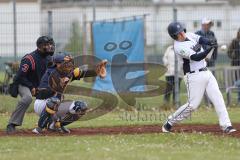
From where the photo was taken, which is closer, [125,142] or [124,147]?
[124,147]

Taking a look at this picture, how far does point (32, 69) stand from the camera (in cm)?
1328

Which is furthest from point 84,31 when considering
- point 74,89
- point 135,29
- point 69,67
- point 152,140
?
point 152,140

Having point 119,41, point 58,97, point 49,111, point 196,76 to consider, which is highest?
point 119,41

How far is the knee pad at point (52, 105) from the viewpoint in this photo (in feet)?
41.9

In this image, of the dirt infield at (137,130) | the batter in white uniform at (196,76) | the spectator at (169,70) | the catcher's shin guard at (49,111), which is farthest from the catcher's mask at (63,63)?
the spectator at (169,70)

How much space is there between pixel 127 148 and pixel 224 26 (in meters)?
11.4

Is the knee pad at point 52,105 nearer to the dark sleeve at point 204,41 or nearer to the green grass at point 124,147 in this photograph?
the green grass at point 124,147

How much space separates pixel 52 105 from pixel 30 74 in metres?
0.99

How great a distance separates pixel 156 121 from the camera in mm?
16047

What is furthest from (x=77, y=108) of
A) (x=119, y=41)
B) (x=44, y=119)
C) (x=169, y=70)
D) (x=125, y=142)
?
(x=119, y=41)

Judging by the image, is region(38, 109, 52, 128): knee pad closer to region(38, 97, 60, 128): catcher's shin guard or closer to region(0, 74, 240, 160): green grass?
region(38, 97, 60, 128): catcher's shin guard

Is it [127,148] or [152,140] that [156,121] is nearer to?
[152,140]

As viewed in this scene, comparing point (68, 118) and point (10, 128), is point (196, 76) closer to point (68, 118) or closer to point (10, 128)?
point (68, 118)

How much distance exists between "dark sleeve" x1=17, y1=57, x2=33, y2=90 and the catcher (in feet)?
1.04
